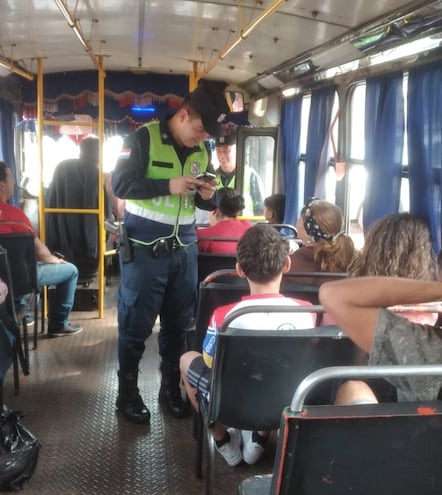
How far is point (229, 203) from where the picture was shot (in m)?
3.98

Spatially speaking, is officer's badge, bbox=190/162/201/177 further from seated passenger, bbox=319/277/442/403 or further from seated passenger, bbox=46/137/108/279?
seated passenger, bbox=46/137/108/279

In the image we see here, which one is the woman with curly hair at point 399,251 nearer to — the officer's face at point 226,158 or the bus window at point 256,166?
the bus window at point 256,166

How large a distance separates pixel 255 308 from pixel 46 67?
589 cm

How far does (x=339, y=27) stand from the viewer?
4.05m

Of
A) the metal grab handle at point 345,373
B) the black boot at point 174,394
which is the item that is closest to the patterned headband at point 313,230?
the black boot at point 174,394

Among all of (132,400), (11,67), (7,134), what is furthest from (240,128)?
(132,400)

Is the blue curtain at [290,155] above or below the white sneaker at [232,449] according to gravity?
above

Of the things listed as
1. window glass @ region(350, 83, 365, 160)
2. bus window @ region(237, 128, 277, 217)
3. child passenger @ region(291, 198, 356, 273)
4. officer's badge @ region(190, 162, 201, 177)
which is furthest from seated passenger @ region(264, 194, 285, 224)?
officer's badge @ region(190, 162, 201, 177)

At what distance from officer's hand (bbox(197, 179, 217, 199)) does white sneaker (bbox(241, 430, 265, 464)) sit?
1.20 meters

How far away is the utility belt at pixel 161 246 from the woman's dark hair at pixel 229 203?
3.17 feet

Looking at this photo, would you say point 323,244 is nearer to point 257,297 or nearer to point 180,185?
point 180,185

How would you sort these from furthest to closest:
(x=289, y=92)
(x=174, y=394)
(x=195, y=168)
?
(x=289, y=92) → (x=174, y=394) → (x=195, y=168)

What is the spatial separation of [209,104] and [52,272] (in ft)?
7.86

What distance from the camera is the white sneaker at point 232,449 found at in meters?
2.62
